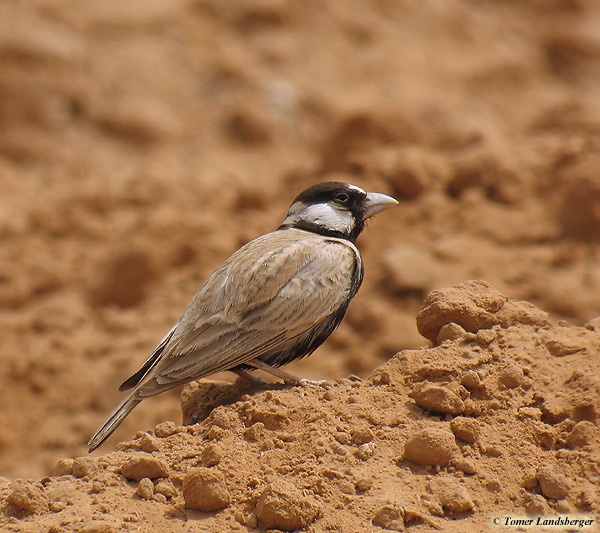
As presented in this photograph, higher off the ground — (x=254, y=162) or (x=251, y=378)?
(x=254, y=162)

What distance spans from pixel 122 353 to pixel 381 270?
3445 millimetres

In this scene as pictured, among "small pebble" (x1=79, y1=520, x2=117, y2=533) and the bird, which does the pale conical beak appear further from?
"small pebble" (x1=79, y1=520, x2=117, y2=533)

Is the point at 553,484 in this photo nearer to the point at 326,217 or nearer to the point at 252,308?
the point at 252,308

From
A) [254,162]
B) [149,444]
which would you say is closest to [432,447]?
[149,444]

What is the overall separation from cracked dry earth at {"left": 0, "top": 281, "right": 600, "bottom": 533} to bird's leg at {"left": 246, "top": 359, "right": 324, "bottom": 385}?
197 mm

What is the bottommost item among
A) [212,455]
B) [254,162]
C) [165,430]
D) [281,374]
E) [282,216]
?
[212,455]

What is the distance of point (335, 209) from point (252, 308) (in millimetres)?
1414

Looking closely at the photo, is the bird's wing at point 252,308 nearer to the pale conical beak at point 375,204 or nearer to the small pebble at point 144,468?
the pale conical beak at point 375,204

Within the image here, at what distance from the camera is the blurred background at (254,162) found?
10.0m

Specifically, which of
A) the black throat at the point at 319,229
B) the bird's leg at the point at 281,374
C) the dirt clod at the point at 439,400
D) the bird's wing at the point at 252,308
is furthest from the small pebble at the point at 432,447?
the black throat at the point at 319,229

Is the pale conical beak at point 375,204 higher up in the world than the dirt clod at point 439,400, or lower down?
higher up

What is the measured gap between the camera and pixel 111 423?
16.3 ft

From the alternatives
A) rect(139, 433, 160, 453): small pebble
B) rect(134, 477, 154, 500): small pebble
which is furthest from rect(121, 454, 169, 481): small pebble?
rect(139, 433, 160, 453): small pebble

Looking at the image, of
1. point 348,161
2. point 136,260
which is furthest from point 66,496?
point 348,161
